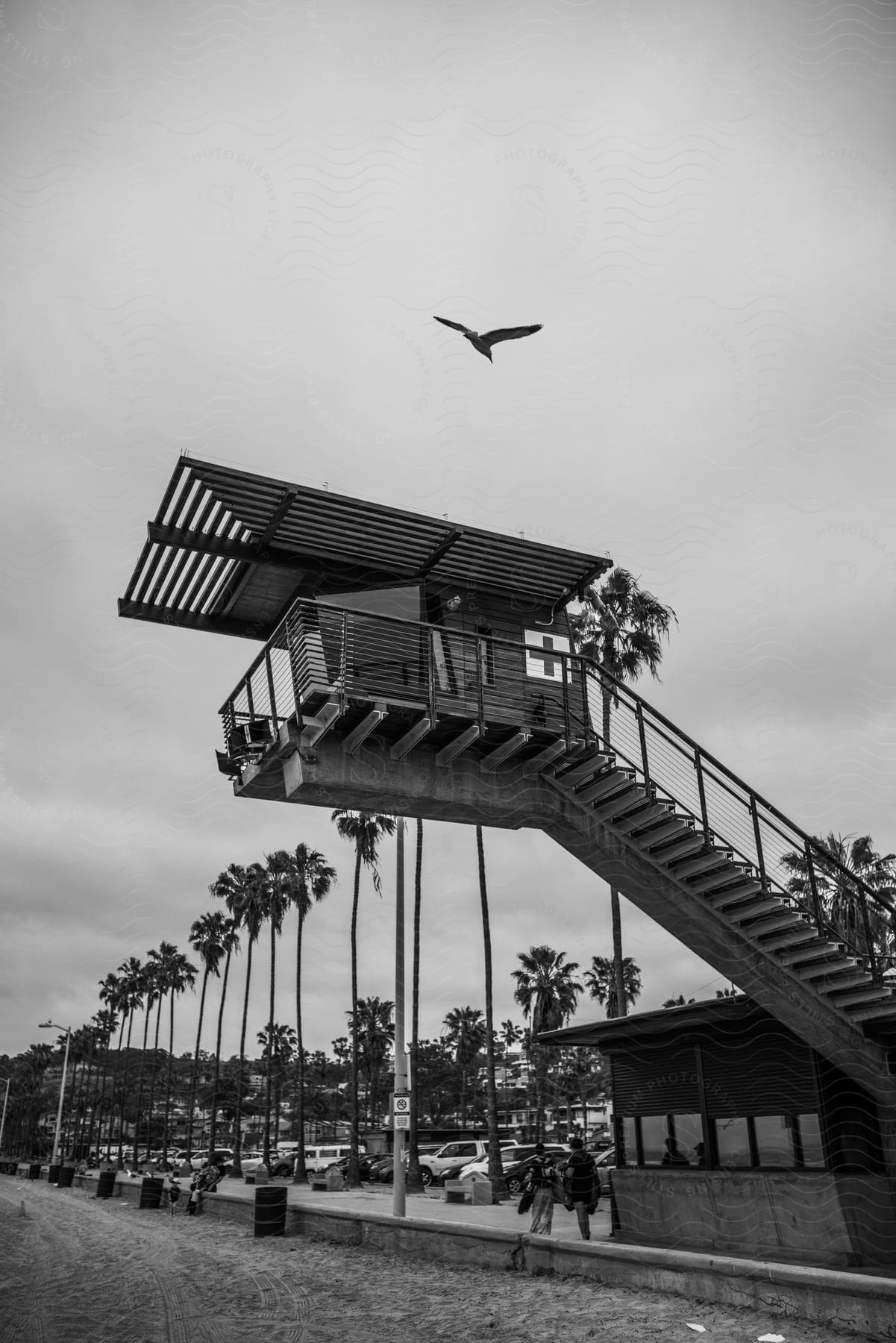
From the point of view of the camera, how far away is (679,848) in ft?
48.5

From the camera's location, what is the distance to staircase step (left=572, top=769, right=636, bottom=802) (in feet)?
49.3

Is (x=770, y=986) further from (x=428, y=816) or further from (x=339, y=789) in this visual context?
(x=339, y=789)

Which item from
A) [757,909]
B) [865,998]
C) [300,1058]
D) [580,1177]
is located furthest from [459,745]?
[300,1058]

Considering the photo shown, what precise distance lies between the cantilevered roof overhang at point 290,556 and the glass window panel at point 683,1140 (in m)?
9.07

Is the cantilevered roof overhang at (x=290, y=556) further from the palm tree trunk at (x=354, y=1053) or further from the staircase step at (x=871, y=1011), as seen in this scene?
the palm tree trunk at (x=354, y=1053)

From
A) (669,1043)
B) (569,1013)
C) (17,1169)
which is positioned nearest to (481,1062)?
(569,1013)

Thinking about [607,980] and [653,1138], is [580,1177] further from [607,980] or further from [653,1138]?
[607,980]

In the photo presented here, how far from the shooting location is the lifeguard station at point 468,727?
14.2 metres

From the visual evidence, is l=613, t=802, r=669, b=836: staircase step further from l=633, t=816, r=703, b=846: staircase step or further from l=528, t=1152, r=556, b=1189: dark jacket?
l=528, t=1152, r=556, b=1189: dark jacket

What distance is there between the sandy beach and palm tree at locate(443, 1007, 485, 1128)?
80.1 m

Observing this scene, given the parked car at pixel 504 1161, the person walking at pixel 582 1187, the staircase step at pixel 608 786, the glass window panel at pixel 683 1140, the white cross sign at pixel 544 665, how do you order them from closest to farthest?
the staircase step at pixel 608 786 → the white cross sign at pixel 544 665 → the person walking at pixel 582 1187 → the glass window panel at pixel 683 1140 → the parked car at pixel 504 1161

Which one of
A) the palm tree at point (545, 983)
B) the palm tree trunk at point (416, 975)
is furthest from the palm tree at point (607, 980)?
the palm tree trunk at point (416, 975)

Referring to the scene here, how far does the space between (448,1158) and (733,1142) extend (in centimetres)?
2918

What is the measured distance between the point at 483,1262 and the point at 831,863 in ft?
23.6
